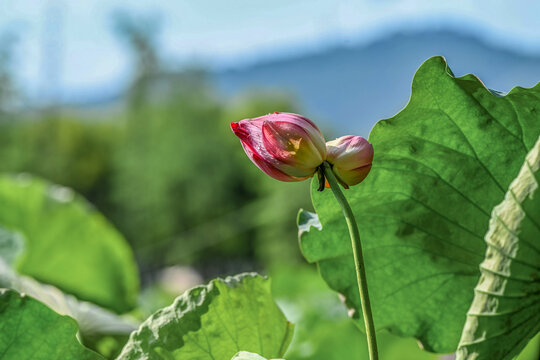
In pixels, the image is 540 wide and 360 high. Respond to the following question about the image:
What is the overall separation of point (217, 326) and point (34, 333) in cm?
9

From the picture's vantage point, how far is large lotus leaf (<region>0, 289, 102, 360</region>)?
11.9 inches

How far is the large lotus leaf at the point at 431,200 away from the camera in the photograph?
324 millimetres

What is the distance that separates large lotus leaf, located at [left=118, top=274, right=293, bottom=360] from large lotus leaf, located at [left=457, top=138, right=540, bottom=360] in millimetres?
119

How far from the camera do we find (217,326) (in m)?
0.32

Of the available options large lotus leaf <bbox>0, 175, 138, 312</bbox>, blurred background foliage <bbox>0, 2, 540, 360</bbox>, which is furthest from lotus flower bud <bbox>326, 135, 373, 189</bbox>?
blurred background foliage <bbox>0, 2, 540, 360</bbox>

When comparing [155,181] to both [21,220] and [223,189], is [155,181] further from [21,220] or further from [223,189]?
[21,220]

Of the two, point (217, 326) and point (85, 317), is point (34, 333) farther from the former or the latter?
point (85, 317)

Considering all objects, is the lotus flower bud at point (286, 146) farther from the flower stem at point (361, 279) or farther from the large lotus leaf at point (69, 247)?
the large lotus leaf at point (69, 247)

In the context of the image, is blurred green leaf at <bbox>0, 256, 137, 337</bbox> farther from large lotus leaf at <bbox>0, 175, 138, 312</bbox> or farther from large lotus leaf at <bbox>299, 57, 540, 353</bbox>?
large lotus leaf at <bbox>0, 175, 138, 312</bbox>

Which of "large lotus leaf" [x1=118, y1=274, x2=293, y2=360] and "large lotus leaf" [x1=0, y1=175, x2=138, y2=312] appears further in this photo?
"large lotus leaf" [x1=0, y1=175, x2=138, y2=312]

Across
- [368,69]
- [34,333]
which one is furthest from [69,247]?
[368,69]

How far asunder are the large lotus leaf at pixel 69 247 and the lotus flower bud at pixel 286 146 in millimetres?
692

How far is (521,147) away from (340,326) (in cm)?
35

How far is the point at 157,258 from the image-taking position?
1697cm
